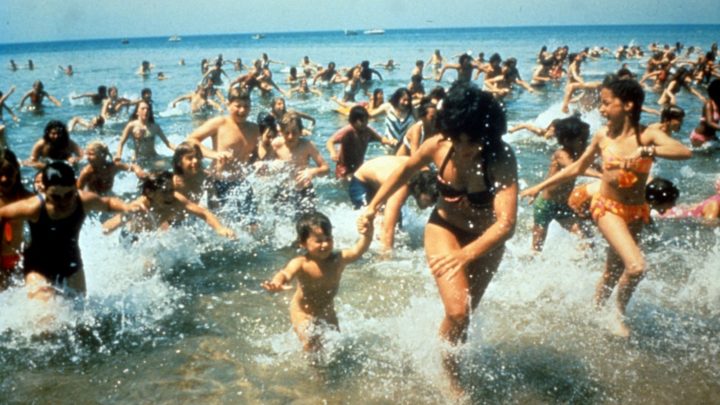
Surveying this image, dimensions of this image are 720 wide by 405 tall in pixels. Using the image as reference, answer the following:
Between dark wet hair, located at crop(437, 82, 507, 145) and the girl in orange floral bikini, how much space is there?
1392 millimetres

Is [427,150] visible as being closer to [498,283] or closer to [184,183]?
[498,283]

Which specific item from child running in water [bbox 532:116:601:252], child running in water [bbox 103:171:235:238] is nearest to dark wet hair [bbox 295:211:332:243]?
child running in water [bbox 103:171:235:238]

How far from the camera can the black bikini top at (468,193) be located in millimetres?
3408

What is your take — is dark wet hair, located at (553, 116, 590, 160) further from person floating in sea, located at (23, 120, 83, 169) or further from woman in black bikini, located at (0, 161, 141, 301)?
person floating in sea, located at (23, 120, 83, 169)

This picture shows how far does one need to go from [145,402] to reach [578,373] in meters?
2.79

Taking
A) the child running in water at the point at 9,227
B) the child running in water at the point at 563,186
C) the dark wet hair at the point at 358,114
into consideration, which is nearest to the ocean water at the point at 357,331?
the child running in water at the point at 9,227

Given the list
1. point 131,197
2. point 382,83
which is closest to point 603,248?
point 131,197

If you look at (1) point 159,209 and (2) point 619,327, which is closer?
(2) point 619,327

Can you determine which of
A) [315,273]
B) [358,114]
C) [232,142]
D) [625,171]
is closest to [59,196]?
[315,273]

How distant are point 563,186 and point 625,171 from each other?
1.43 metres

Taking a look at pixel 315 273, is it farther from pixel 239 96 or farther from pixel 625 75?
pixel 625 75

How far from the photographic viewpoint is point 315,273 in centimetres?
417

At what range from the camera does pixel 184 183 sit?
248 inches

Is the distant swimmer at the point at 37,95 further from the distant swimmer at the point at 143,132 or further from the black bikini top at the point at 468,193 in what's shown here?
the black bikini top at the point at 468,193
